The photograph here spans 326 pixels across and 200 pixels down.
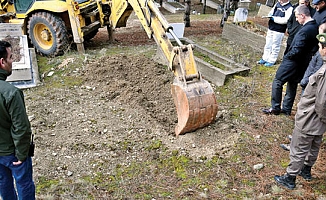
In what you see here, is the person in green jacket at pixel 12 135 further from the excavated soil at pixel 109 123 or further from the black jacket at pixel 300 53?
the black jacket at pixel 300 53

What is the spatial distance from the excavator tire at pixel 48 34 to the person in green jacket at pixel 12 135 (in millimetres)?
5163

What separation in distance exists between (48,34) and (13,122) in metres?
5.82

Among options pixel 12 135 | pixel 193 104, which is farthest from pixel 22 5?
pixel 12 135

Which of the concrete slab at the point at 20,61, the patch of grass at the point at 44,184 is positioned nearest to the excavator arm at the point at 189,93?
the patch of grass at the point at 44,184

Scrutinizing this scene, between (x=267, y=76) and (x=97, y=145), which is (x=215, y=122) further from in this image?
(x=267, y=76)

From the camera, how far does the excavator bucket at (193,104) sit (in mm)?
4324

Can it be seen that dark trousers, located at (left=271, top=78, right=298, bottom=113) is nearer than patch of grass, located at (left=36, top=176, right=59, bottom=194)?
No

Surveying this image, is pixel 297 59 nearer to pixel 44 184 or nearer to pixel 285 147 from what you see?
pixel 285 147

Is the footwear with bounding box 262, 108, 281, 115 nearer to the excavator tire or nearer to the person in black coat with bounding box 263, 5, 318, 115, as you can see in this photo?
the person in black coat with bounding box 263, 5, 318, 115

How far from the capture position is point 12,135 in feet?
9.11

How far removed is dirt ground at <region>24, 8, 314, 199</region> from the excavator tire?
0.98 m

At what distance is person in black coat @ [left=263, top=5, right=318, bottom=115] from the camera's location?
457cm

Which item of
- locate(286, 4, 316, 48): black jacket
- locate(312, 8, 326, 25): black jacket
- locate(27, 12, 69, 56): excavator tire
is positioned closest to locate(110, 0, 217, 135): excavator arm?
locate(286, 4, 316, 48): black jacket

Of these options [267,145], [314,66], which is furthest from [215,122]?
[314,66]
